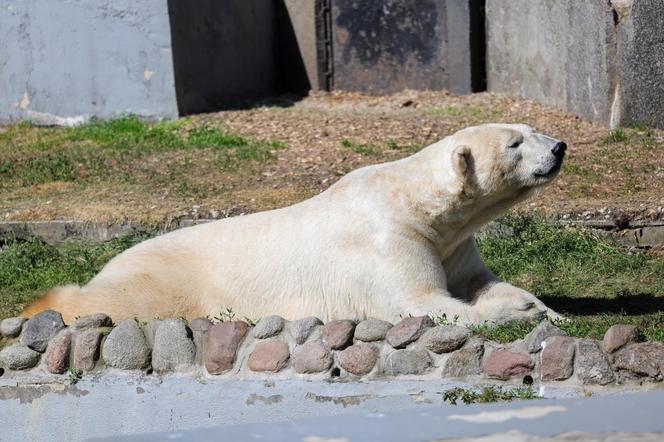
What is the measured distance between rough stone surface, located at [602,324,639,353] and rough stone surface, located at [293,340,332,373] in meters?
1.09

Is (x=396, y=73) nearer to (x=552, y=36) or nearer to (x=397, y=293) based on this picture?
(x=552, y=36)

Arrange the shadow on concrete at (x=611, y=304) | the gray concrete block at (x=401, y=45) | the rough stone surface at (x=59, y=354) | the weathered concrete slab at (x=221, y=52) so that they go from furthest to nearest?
the gray concrete block at (x=401, y=45) < the weathered concrete slab at (x=221, y=52) < the shadow on concrete at (x=611, y=304) < the rough stone surface at (x=59, y=354)

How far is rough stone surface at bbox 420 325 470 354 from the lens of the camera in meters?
4.51

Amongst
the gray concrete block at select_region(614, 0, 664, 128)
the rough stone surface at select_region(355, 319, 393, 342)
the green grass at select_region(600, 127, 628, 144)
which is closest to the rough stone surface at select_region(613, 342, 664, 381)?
the rough stone surface at select_region(355, 319, 393, 342)

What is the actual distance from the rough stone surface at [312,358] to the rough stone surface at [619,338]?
3.59 feet

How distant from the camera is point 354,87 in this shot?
13820mm

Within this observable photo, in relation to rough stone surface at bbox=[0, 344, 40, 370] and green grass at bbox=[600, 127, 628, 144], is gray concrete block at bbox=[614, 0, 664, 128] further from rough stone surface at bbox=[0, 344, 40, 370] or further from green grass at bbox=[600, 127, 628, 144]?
rough stone surface at bbox=[0, 344, 40, 370]

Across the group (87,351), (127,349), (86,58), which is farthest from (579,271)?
(86,58)

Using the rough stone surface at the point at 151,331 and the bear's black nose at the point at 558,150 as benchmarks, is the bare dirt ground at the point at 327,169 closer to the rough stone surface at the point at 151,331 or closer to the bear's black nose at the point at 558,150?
the bear's black nose at the point at 558,150

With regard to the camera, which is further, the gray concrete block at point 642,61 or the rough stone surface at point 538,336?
the gray concrete block at point 642,61

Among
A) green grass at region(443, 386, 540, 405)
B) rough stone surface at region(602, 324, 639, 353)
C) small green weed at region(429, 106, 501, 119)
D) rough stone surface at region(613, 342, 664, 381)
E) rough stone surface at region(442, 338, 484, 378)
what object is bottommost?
green grass at region(443, 386, 540, 405)

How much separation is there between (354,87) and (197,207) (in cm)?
600

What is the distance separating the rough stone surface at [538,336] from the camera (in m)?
4.38

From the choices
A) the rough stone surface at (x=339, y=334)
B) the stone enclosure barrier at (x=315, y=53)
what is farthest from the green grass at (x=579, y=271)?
the stone enclosure barrier at (x=315, y=53)
